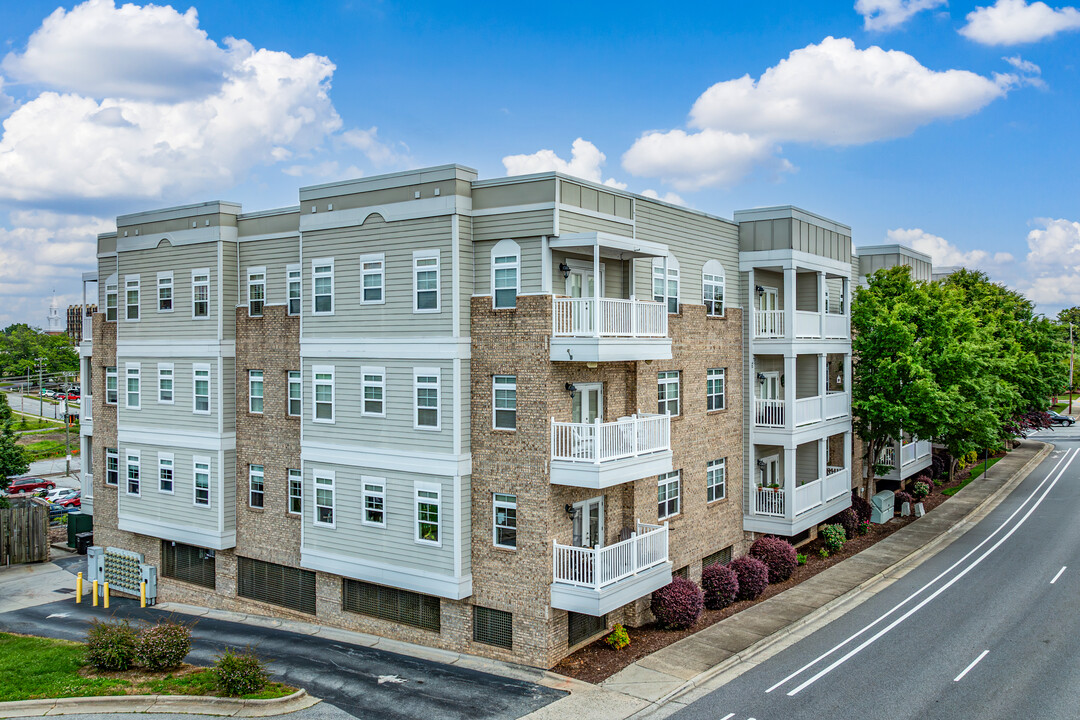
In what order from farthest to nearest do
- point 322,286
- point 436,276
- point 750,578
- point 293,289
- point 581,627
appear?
1. point 750,578
2. point 293,289
3. point 322,286
4. point 581,627
5. point 436,276

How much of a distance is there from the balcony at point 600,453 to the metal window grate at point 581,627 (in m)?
3.68

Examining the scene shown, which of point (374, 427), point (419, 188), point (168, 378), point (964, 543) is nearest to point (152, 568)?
point (168, 378)

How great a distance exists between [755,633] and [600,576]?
560 cm

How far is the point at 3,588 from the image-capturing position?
94.8 ft

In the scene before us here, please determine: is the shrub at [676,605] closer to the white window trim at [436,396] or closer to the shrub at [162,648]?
the white window trim at [436,396]

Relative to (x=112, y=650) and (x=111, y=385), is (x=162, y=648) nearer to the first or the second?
(x=112, y=650)

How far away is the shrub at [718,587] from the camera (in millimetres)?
23312

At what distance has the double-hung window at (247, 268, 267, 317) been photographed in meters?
24.6

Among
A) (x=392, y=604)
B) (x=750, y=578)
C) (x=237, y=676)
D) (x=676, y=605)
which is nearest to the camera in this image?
(x=237, y=676)

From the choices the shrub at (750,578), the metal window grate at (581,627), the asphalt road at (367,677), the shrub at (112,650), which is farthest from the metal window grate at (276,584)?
the shrub at (750,578)

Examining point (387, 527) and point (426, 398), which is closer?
point (426, 398)

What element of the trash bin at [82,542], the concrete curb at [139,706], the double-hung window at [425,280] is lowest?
the trash bin at [82,542]

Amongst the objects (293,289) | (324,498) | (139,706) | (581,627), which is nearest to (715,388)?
(581,627)

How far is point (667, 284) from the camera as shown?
918 inches
